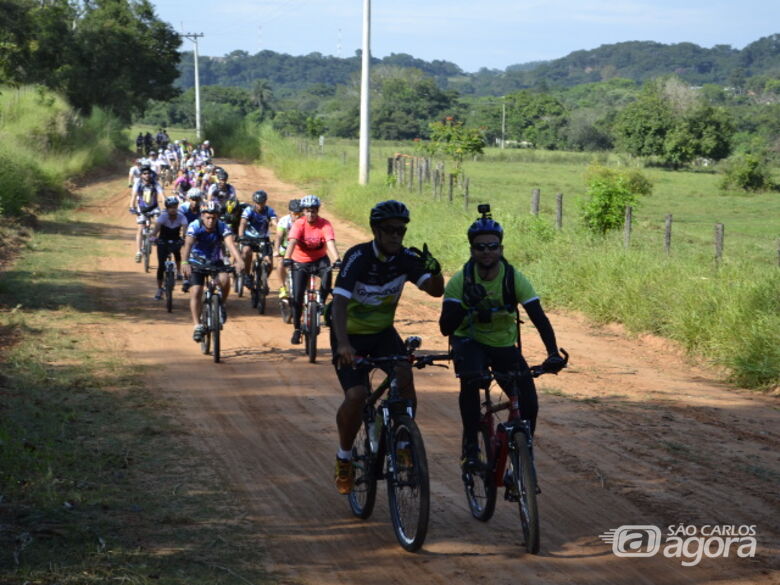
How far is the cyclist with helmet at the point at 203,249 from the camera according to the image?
12.1 metres

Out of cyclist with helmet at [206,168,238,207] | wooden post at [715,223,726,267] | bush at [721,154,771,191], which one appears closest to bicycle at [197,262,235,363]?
cyclist with helmet at [206,168,238,207]

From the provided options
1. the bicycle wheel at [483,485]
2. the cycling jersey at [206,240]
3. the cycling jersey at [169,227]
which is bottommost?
the bicycle wheel at [483,485]

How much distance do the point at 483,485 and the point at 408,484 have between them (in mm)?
727

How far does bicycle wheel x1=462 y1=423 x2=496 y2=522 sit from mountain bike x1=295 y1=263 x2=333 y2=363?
5.35m

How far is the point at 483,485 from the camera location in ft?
21.3

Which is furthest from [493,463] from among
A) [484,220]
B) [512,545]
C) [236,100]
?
[236,100]

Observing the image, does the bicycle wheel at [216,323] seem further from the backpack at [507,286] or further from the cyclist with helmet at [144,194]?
the cyclist with helmet at [144,194]

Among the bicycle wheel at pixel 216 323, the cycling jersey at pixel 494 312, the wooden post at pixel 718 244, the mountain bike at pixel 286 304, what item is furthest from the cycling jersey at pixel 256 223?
the cycling jersey at pixel 494 312

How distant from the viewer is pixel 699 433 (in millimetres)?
9008

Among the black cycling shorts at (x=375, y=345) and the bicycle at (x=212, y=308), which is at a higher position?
the black cycling shorts at (x=375, y=345)

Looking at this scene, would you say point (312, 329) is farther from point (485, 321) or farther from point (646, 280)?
point (485, 321)

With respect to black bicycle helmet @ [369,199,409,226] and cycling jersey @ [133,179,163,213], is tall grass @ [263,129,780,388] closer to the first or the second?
cycling jersey @ [133,179,163,213]

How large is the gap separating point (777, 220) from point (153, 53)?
41.7m

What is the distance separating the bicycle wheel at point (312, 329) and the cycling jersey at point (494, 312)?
5612mm
